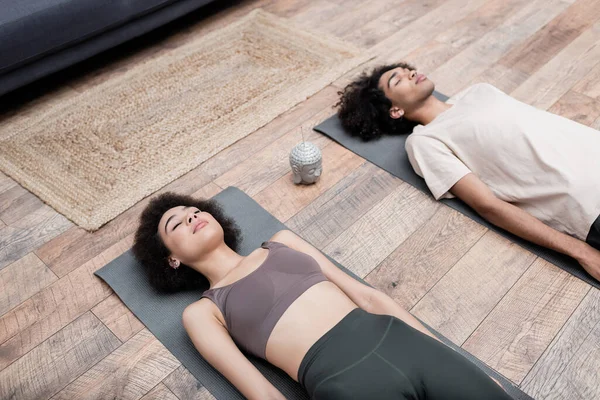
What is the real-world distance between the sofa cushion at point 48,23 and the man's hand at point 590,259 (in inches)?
91.0

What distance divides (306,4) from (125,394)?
2549 mm

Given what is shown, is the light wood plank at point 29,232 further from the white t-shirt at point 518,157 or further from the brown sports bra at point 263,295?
the white t-shirt at point 518,157

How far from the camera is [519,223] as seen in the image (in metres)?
1.70

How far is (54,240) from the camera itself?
1896 mm

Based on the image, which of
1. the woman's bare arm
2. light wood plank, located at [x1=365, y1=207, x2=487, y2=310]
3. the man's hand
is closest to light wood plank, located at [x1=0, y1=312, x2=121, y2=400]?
the woman's bare arm

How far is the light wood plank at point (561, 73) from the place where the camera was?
7.70ft

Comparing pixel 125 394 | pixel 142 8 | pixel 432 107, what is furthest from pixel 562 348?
pixel 142 8

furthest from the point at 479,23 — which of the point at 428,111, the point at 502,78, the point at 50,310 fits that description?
the point at 50,310

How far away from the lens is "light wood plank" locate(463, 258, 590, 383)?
1440mm

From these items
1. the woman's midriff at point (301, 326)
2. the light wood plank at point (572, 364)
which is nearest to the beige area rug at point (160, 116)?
the woman's midriff at point (301, 326)

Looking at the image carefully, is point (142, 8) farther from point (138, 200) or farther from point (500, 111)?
point (500, 111)

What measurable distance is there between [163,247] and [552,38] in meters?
2.35

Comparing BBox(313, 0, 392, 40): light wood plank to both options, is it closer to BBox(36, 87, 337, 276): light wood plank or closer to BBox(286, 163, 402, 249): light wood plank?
BBox(36, 87, 337, 276): light wood plank

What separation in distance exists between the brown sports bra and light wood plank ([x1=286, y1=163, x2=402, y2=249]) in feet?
1.19
